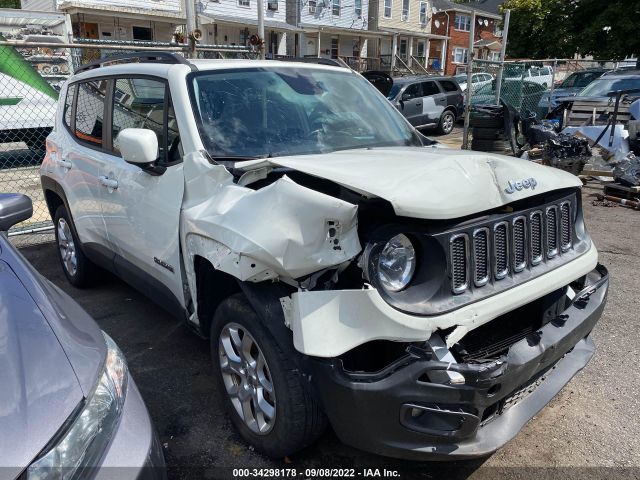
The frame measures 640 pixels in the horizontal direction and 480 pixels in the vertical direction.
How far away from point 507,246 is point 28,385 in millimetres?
1921

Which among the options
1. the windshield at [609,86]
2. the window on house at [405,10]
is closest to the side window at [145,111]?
the windshield at [609,86]

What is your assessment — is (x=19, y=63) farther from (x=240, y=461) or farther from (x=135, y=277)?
(x=240, y=461)

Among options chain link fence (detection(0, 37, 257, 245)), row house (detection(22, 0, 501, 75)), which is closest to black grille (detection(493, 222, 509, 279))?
chain link fence (detection(0, 37, 257, 245))

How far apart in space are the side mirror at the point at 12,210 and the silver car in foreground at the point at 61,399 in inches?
22.4

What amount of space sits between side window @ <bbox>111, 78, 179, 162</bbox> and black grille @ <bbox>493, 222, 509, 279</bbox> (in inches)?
72.5

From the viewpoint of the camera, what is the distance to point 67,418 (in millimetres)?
1643

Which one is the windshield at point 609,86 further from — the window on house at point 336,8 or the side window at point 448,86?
the window on house at point 336,8

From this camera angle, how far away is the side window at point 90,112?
157 inches

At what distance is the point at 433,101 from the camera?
53.8 feet

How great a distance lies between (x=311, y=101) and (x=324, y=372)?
6.57ft

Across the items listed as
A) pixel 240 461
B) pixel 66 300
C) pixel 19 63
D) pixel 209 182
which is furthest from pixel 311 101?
pixel 19 63

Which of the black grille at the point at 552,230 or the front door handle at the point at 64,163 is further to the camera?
the front door handle at the point at 64,163

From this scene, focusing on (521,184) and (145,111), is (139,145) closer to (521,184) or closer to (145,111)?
(145,111)

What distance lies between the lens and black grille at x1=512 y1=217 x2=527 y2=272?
2389 mm
